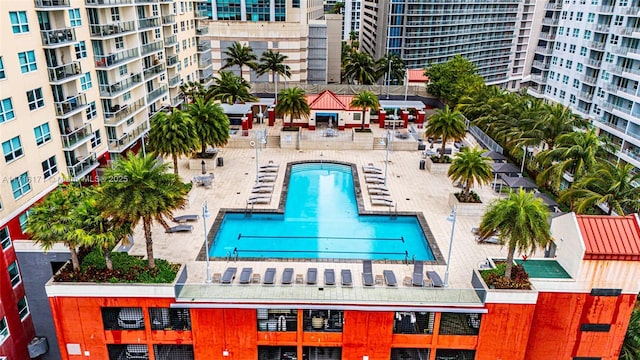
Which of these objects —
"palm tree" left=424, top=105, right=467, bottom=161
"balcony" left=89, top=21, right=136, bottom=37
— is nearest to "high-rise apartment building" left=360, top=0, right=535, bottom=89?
"palm tree" left=424, top=105, right=467, bottom=161

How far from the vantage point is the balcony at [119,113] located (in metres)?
36.5

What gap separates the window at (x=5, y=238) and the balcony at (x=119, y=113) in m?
14.0

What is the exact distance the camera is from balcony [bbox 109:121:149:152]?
3718cm

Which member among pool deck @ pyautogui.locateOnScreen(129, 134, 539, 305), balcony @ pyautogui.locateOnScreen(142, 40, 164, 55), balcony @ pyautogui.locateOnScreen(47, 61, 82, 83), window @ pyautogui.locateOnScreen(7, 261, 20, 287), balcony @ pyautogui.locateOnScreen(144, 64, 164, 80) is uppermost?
balcony @ pyautogui.locateOnScreen(142, 40, 164, 55)

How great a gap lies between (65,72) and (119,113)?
23.5 ft

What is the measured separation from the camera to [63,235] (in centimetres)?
2078

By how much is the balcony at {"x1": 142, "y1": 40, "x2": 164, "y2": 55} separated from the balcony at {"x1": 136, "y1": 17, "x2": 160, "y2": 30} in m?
1.65

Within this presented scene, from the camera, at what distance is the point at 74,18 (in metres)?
32.2

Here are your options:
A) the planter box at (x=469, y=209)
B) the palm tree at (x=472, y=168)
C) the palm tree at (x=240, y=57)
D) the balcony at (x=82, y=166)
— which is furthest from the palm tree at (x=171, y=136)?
the palm tree at (x=240, y=57)

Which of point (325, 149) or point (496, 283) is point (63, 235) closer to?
point (496, 283)

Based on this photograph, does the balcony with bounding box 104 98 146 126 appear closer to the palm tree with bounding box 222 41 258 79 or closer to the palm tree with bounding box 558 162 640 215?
the palm tree with bounding box 222 41 258 79

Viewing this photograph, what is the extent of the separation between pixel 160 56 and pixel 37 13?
775 inches

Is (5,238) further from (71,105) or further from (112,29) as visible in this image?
(112,29)

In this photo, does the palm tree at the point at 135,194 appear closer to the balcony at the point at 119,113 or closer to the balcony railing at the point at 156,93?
the balcony at the point at 119,113
